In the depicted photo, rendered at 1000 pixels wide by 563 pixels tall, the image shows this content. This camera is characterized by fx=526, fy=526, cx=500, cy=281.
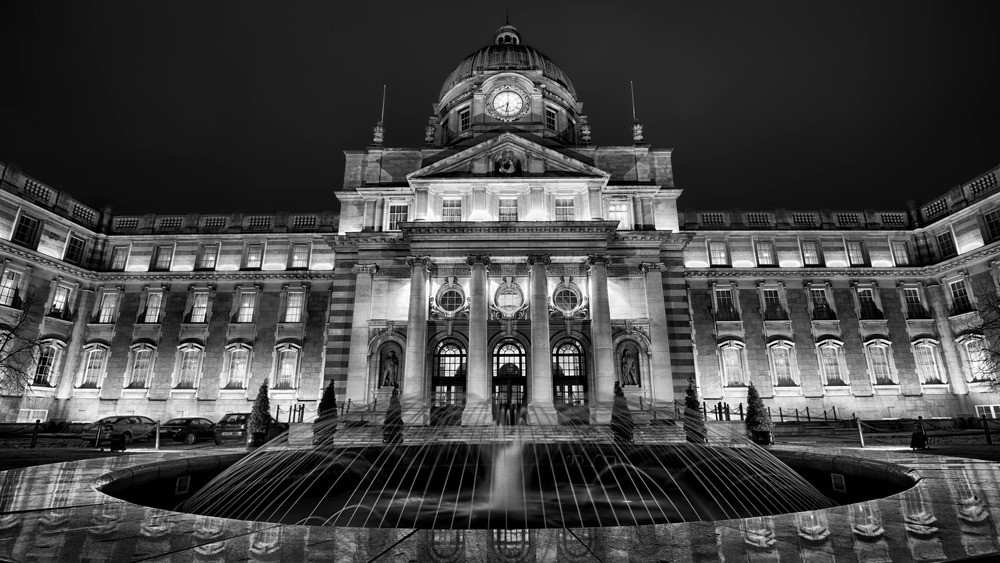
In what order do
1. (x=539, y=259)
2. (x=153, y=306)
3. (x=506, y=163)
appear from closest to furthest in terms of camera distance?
(x=539, y=259) → (x=506, y=163) → (x=153, y=306)

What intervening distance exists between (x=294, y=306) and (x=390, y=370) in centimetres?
1353

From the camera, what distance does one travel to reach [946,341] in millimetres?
40719

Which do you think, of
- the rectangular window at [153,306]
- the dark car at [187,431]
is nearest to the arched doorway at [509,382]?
the dark car at [187,431]

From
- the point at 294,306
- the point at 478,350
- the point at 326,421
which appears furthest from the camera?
the point at 294,306

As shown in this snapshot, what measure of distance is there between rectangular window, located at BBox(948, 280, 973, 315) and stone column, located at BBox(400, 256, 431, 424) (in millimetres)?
40552

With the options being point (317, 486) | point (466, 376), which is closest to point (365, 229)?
point (466, 376)

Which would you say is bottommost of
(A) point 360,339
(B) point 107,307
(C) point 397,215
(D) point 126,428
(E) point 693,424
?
(D) point 126,428

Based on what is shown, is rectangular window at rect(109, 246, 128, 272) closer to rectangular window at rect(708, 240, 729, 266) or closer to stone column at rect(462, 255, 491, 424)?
stone column at rect(462, 255, 491, 424)

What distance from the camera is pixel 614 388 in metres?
31.2

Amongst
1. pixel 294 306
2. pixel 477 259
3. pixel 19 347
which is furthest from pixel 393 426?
pixel 19 347

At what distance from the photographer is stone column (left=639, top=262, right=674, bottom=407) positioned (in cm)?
3325

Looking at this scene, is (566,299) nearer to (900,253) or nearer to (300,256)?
(300,256)

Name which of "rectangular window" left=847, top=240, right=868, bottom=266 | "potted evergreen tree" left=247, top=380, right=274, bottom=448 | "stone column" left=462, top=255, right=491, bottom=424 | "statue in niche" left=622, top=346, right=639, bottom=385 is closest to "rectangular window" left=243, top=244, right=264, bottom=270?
"potted evergreen tree" left=247, top=380, right=274, bottom=448

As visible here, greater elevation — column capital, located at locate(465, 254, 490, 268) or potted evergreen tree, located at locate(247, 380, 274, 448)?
column capital, located at locate(465, 254, 490, 268)
